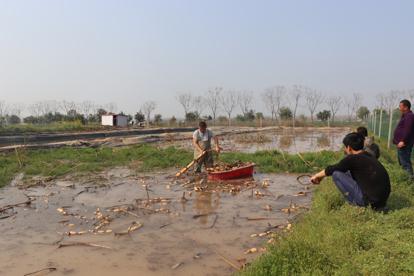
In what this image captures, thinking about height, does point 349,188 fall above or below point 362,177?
below

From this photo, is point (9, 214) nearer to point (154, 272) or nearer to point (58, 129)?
point (154, 272)

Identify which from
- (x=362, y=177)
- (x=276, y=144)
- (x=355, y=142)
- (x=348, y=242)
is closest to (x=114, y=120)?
(x=276, y=144)

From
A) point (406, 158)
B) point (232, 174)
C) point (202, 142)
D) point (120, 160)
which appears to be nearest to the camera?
point (406, 158)

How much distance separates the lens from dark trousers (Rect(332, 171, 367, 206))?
222 inches

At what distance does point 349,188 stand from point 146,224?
3.44 m

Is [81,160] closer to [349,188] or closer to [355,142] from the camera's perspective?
[349,188]

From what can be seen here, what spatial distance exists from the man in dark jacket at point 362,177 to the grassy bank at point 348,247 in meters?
0.18

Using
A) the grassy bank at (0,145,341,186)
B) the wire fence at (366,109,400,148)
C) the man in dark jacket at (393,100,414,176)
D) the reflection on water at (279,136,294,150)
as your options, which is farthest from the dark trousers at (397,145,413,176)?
the reflection on water at (279,136,294,150)

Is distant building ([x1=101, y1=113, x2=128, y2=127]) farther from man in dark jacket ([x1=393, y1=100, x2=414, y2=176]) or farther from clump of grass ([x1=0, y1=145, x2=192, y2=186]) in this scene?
man in dark jacket ([x1=393, y1=100, x2=414, y2=176])

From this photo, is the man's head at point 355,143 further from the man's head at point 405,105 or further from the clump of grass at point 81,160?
the clump of grass at point 81,160

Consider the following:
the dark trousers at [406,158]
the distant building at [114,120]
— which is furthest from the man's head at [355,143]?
the distant building at [114,120]

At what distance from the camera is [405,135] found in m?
8.30

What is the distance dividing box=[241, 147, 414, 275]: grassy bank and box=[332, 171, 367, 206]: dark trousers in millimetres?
168

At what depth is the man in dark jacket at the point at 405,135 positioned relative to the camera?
8258 millimetres
